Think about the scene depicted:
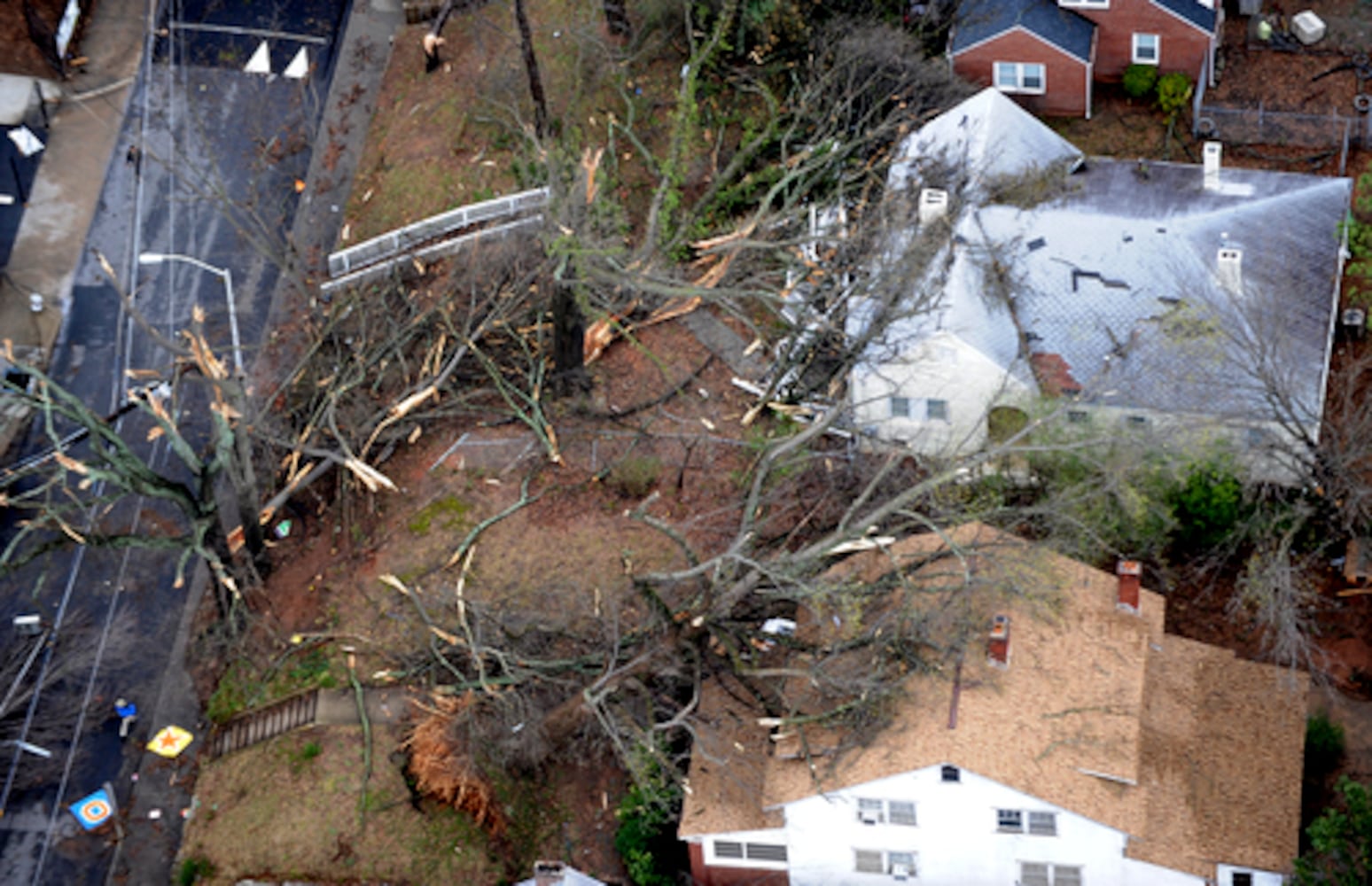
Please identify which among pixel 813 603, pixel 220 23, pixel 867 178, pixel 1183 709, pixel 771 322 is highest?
pixel 220 23

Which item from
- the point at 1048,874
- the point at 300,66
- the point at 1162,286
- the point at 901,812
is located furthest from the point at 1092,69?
the point at 1048,874

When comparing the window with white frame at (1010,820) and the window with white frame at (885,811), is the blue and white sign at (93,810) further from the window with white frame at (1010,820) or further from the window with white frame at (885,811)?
the window with white frame at (1010,820)

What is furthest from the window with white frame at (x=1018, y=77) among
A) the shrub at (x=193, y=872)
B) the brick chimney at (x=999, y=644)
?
the shrub at (x=193, y=872)

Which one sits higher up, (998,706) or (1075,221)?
(1075,221)

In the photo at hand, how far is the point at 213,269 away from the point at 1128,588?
26.2 m

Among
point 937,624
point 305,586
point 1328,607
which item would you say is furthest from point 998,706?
point 305,586

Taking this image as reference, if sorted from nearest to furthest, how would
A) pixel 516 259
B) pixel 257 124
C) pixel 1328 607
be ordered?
pixel 1328 607, pixel 516 259, pixel 257 124

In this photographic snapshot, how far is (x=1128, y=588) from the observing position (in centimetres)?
4012

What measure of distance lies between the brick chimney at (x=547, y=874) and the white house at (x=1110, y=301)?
38.7 feet

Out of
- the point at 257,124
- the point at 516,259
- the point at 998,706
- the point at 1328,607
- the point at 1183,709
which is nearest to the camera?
the point at 998,706

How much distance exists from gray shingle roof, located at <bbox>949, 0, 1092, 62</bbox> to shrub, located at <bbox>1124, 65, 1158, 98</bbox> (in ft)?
4.80

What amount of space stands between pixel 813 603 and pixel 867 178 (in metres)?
14.6

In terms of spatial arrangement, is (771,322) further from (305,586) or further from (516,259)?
(305,586)

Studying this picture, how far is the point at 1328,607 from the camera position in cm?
4425
